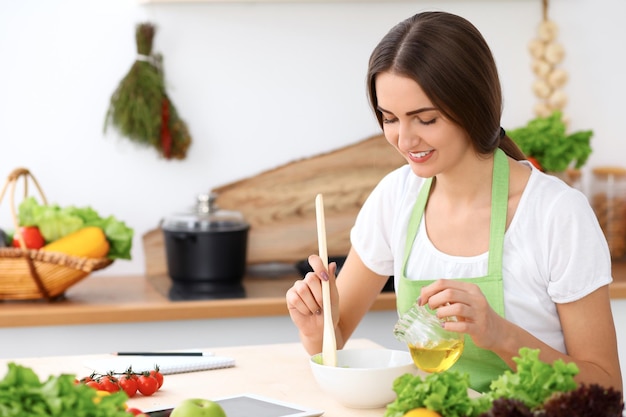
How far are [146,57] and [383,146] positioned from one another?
0.78 m

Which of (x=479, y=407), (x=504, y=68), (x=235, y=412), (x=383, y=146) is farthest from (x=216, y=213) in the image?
(x=479, y=407)

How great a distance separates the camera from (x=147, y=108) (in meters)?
3.00

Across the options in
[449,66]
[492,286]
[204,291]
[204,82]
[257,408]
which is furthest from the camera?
[204,82]

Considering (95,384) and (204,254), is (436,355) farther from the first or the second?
(204,254)

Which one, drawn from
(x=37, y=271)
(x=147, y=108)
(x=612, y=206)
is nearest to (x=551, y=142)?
(x=612, y=206)

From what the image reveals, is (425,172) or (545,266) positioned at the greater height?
(425,172)

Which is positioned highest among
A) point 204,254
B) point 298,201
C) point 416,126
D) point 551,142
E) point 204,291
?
point 416,126

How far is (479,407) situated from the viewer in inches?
44.9

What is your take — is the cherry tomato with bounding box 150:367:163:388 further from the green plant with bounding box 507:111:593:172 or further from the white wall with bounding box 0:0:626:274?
the green plant with bounding box 507:111:593:172

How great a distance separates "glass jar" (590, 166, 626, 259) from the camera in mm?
3189

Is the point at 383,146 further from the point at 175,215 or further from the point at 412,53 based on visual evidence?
the point at 412,53

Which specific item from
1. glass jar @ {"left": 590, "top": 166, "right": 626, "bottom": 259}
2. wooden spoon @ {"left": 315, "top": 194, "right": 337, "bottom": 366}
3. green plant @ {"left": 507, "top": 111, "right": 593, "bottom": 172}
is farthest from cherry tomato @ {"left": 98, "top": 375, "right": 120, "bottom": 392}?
glass jar @ {"left": 590, "top": 166, "right": 626, "bottom": 259}

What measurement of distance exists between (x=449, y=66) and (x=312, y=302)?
472mm

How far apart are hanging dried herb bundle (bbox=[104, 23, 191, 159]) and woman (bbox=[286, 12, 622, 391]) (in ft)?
4.10
